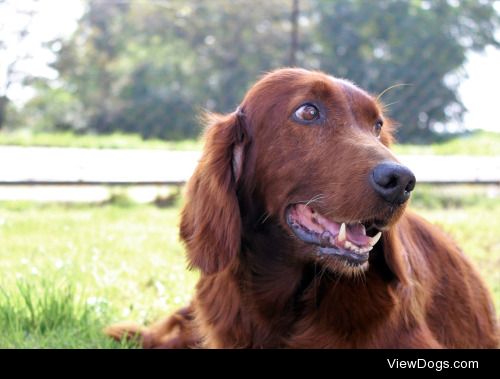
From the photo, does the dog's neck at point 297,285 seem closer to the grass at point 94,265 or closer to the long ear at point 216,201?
the long ear at point 216,201

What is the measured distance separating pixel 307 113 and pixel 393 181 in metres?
0.53

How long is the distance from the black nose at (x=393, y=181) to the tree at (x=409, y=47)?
10.2 m

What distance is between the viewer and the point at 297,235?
2.58m

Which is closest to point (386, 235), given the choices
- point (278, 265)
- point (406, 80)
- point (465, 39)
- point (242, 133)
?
point (278, 265)

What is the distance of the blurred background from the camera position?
4.22 metres

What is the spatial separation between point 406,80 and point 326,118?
1265 centimetres

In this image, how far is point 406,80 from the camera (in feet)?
48.1

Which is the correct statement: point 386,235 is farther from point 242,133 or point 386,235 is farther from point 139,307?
point 139,307

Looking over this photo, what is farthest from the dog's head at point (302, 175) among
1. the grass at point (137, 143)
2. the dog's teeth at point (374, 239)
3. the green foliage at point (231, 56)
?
the green foliage at point (231, 56)

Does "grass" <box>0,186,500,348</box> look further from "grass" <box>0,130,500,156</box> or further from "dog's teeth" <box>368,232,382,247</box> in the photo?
"grass" <box>0,130,500,156</box>
